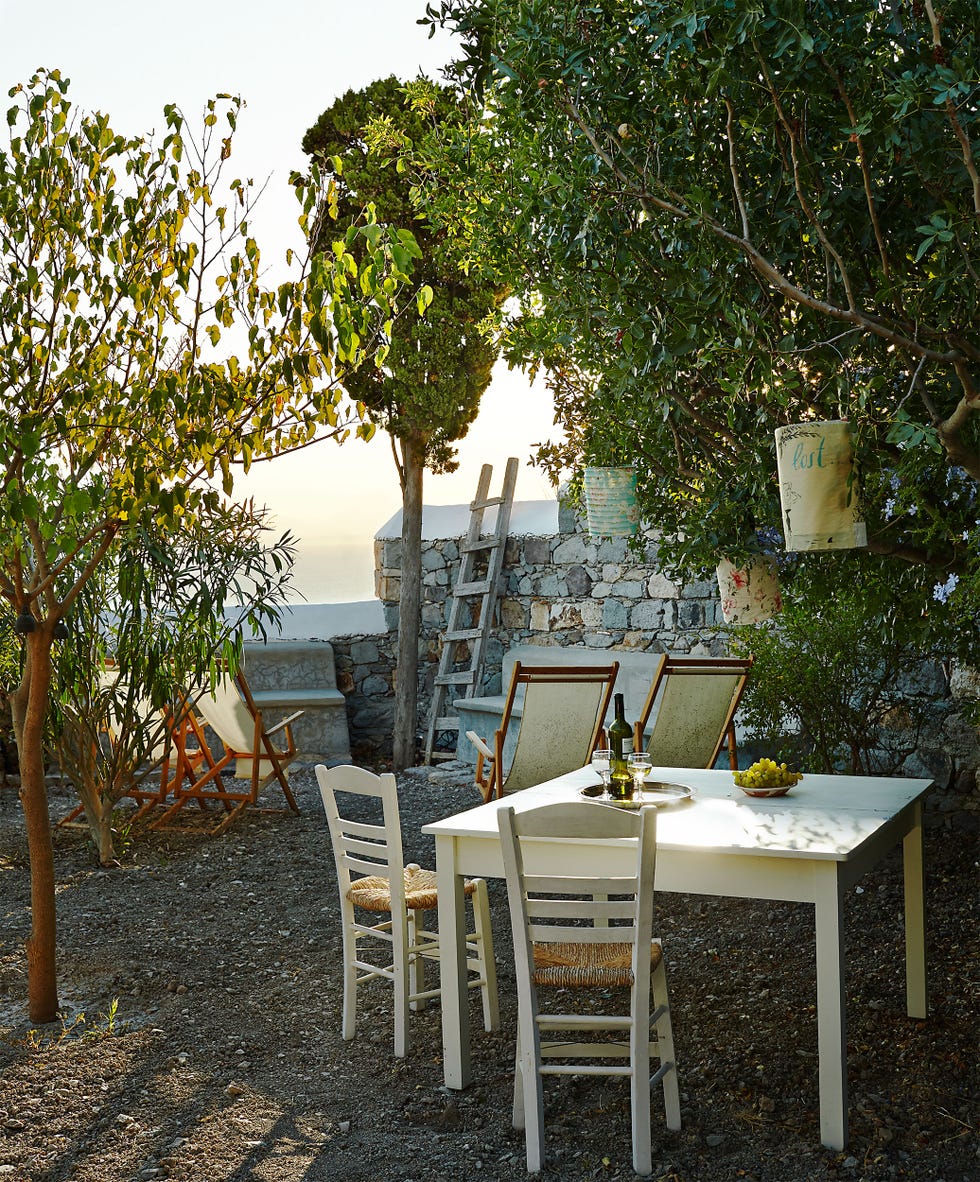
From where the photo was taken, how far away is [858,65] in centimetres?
237

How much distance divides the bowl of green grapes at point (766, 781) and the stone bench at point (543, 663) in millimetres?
3673

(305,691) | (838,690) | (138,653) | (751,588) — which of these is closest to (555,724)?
(838,690)

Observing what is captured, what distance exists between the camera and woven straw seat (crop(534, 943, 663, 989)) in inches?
108

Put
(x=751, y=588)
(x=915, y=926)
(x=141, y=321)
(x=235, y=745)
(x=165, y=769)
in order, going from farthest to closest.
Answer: (x=235, y=745)
(x=165, y=769)
(x=915, y=926)
(x=751, y=588)
(x=141, y=321)

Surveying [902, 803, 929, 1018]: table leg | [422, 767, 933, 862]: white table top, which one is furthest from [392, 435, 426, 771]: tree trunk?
[902, 803, 929, 1018]: table leg

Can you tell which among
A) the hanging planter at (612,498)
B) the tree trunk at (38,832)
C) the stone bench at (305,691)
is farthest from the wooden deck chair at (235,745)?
the hanging planter at (612,498)

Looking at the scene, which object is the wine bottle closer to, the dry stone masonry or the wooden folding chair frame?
the dry stone masonry

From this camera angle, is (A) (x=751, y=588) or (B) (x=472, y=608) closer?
(A) (x=751, y=588)

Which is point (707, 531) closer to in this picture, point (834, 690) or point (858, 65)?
point (858, 65)

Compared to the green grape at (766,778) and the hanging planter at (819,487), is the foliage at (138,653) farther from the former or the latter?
the hanging planter at (819,487)

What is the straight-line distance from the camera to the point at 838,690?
17.7 ft

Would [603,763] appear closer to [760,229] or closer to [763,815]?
[763,815]

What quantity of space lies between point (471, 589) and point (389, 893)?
5228mm

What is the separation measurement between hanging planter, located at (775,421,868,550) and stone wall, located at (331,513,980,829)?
331cm
